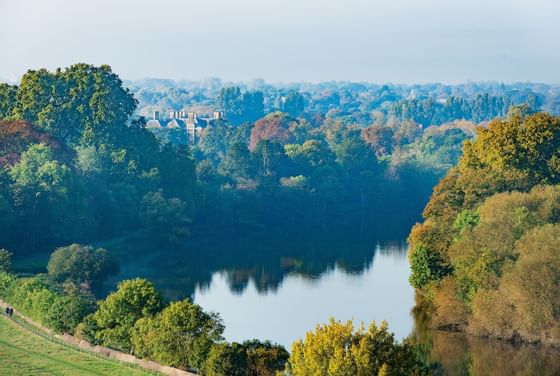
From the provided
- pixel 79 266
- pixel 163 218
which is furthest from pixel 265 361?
pixel 163 218

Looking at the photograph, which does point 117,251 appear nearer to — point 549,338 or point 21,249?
point 21,249

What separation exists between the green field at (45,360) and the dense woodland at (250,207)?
127 cm

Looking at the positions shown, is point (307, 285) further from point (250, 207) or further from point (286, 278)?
point (250, 207)

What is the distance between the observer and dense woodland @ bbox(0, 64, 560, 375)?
93.0 ft

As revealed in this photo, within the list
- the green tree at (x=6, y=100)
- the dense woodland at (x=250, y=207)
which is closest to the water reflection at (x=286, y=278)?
the dense woodland at (x=250, y=207)

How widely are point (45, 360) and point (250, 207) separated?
4149 centimetres

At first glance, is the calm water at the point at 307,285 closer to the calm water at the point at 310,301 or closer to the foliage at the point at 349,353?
the calm water at the point at 310,301

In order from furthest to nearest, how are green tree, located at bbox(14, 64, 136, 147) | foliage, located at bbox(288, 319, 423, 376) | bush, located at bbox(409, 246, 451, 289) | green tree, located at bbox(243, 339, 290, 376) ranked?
green tree, located at bbox(14, 64, 136, 147)
bush, located at bbox(409, 246, 451, 289)
green tree, located at bbox(243, 339, 290, 376)
foliage, located at bbox(288, 319, 423, 376)

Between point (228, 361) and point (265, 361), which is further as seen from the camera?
point (265, 361)

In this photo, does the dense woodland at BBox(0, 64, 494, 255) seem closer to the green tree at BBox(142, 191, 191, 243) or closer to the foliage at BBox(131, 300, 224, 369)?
the green tree at BBox(142, 191, 191, 243)

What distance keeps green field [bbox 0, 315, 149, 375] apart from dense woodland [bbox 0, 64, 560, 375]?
127cm

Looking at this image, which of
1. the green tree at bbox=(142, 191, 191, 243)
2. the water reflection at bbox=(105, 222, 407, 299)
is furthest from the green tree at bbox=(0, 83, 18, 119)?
the water reflection at bbox=(105, 222, 407, 299)

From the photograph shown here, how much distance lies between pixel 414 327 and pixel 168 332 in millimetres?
13182

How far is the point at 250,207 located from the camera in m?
69.4
